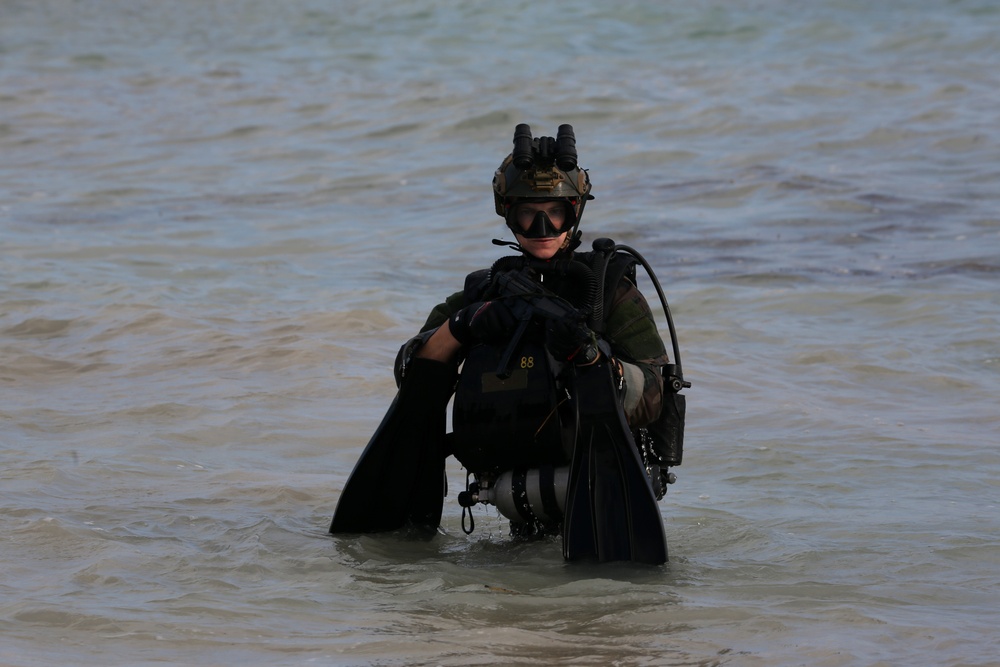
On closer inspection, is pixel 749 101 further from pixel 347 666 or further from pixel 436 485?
pixel 347 666

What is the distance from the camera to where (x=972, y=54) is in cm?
2373

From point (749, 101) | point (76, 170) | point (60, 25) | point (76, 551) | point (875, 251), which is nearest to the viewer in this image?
point (76, 551)

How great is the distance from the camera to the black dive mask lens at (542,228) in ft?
15.0

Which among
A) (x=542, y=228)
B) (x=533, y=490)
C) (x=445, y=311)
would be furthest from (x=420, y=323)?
(x=542, y=228)

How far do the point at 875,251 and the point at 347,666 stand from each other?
28.4 ft

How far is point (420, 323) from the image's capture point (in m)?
9.53

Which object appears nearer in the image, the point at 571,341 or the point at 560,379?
the point at 571,341

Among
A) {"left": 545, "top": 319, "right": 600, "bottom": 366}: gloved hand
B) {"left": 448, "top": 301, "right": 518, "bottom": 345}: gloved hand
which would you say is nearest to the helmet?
{"left": 448, "top": 301, "right": 518, "bottom": 345}: gloved hand

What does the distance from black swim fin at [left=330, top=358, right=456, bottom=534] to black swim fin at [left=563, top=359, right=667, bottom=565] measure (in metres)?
0.59

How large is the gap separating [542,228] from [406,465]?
1.04 meters

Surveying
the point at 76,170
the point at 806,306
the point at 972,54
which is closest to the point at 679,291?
the point at 806,306

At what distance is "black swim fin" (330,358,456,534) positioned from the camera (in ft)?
16.3

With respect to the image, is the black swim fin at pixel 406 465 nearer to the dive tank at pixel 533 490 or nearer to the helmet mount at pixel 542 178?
the dive tank at pixel 533 490

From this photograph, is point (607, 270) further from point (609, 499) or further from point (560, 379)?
point (609, 499)
